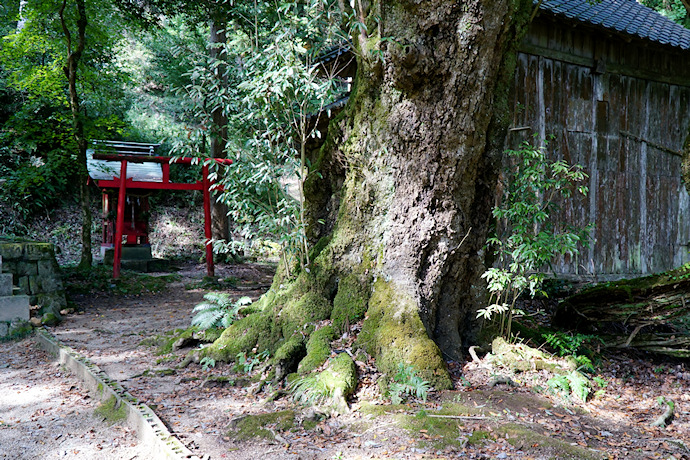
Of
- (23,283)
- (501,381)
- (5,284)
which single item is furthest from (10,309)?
(501,381)

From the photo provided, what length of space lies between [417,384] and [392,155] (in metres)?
2.14

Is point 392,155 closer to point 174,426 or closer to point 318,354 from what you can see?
point 318,354

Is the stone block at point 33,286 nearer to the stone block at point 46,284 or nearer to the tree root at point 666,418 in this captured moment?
the stone block at point 46,284

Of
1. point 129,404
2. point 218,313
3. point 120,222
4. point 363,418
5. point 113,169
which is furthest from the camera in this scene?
point 113,169

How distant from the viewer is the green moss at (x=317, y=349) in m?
4.71

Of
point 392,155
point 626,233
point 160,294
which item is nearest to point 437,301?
point 392,155

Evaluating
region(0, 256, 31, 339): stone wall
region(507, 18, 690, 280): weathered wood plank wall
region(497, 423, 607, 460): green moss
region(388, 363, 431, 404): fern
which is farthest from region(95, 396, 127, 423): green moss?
region(507, 18, 690, 280): weathered wood plank wall

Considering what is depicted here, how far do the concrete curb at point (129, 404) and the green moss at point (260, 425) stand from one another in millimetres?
451

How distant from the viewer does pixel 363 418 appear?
13.0ft

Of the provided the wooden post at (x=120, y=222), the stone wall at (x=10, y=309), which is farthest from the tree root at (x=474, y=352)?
the wooden post at (x=120, y=222)

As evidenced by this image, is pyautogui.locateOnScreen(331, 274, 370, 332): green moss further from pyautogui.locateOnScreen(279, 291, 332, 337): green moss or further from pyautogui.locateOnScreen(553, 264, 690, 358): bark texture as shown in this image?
pyautogui.locateOnScreen(553, 264, 690, 358): bark texture

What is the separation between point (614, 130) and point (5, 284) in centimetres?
1059

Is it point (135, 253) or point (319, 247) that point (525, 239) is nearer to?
point (319, 247)

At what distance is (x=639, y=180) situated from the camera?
10.0 metres
